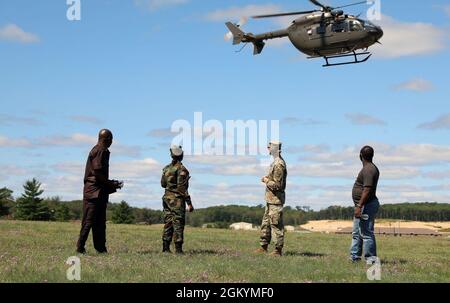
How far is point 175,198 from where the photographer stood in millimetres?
16062

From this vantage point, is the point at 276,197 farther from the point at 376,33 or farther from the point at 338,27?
the point at 376,33

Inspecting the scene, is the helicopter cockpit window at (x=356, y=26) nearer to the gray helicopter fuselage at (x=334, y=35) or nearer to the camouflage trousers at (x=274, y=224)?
the gray helicopter fuselage at (x=334, y=35)

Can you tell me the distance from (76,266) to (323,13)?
101ft

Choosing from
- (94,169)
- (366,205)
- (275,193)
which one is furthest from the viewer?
(275,193)

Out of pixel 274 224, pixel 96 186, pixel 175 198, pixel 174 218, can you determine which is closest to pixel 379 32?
pixel 274 224

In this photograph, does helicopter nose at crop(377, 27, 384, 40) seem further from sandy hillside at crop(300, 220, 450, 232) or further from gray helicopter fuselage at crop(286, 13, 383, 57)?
sandy hillside at crop(300, 220, 450, 232)

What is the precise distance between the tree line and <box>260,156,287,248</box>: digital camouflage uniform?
94.0 meters

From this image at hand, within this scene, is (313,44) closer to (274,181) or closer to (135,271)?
(274,181)

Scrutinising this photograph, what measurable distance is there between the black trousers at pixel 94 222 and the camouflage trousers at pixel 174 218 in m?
1.63

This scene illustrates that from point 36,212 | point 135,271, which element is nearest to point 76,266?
point 135,271

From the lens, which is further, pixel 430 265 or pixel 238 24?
pixel 238 24

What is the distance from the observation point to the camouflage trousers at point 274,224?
16.1 metres

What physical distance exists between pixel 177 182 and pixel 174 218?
3.09 ft
